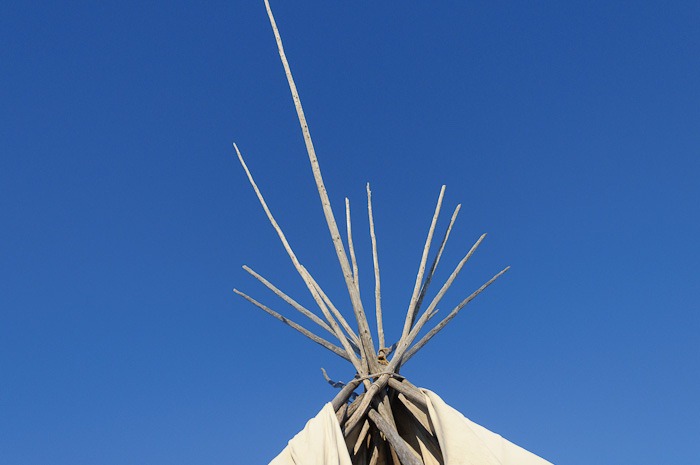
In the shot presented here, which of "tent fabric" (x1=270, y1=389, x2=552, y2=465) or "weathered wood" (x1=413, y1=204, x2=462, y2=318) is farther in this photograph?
"weathered wood" (x1=413, y1=204, x2=462, y2=318)

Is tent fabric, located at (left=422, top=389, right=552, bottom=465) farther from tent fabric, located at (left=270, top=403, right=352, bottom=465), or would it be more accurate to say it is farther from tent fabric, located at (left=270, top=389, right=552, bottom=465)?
tent fabric, located at (left=270, top=403, right=352, bottom=465)

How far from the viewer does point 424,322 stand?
6227 millimetres

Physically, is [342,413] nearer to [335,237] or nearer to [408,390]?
[408,390]

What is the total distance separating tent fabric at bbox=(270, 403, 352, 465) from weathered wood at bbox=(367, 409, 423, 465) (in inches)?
15.9

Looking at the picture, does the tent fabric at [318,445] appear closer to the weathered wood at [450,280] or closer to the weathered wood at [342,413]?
the weathered wood at [342,413]

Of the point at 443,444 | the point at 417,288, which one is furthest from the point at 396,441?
the point at 417,288

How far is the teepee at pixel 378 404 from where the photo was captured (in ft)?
15.6

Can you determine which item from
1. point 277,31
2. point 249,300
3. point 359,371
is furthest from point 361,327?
point 277,31

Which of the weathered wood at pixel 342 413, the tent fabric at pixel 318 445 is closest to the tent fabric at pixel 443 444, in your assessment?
the tent fabric at pixel 318 445

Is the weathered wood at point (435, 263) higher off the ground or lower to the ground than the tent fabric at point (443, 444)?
higher

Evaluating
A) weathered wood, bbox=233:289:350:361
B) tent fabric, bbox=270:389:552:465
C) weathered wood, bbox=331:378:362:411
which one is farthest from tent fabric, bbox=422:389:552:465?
weathered wood, bbox=233:289:350:361

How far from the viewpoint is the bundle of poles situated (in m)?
5.29

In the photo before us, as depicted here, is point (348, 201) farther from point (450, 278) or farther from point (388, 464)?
point (388, 464)

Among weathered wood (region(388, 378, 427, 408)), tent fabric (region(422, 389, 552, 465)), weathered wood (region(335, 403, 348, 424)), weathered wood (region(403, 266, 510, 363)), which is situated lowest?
tent fabric (region(422, 389, 552, 465))
